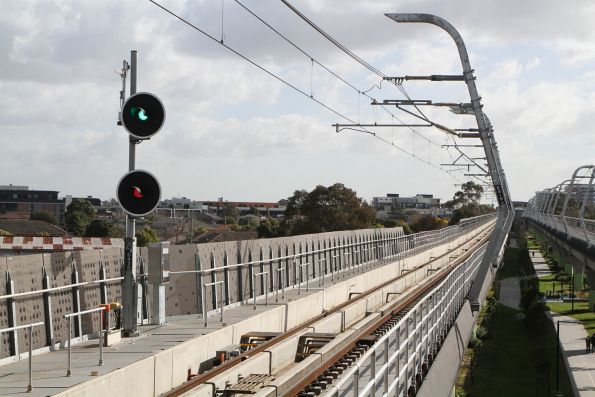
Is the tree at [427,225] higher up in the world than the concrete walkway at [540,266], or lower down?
higher up

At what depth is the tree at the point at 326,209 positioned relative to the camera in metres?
82.6

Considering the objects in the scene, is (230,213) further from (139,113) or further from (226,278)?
(139,113)

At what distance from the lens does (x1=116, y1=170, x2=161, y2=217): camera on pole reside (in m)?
12.6

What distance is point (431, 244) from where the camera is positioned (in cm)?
5669

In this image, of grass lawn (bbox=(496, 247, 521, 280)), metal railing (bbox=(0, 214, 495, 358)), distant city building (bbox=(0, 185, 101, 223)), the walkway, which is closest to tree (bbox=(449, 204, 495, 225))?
grass lawn (bbox=(496, 247, 521, 280))

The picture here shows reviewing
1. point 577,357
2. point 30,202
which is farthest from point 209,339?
point 30,202

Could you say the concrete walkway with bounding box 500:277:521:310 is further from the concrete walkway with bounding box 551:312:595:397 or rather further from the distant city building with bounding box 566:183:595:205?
the distant city building with bounding box 566:183:595:205

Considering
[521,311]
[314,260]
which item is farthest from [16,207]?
[314,260]

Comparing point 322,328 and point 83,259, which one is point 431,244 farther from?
point 83,259

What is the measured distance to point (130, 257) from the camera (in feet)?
43.9

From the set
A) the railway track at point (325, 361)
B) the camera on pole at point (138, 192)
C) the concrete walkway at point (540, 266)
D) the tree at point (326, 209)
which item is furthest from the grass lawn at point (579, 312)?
the camera on pole at point (138, 192)

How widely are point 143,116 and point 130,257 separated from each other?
2083 mm

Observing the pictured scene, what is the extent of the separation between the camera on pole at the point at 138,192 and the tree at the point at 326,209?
6875cm

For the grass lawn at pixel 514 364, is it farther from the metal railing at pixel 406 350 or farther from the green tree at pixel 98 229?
the green tree at pixel 98 229
